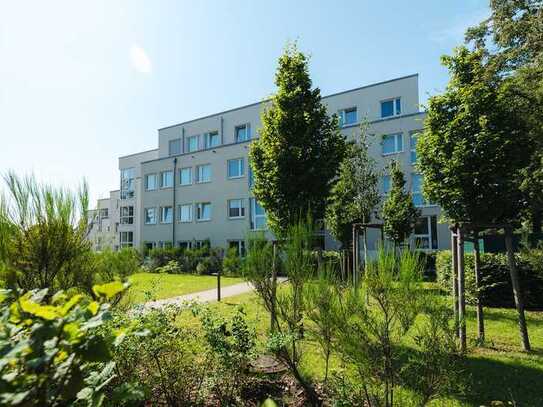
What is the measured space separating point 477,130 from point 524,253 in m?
3.46

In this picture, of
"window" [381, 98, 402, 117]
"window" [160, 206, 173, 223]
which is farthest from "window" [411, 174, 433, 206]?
"window" [160, 206, 173, 223]

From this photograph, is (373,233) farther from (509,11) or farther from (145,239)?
(145,239)

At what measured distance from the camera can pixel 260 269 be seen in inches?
191

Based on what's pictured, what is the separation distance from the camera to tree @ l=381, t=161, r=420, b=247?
1709 cm

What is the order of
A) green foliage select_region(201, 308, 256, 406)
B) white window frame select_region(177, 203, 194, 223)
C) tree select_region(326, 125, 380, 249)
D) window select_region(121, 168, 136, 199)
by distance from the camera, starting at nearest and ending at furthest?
green foliage select_region(201, 308, 256, 406), tree select_region(326, 125, 380, 249), white window frame select_region(177, 203, 194, 223), window select_region(121, 168, 136, 199)

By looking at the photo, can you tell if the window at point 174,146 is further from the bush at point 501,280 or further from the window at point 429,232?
the bush at point 501,280

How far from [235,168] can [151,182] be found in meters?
9.42

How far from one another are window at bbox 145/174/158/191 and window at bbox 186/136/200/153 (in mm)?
4125

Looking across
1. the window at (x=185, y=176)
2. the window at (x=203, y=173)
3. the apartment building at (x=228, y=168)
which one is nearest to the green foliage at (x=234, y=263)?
the apartment building at (x=228, y=168)

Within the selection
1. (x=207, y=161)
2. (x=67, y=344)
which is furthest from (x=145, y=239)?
(x=67, y=344)

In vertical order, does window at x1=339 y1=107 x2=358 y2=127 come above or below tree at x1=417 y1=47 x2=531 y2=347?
above

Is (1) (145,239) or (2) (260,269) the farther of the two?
(1) (145,239)

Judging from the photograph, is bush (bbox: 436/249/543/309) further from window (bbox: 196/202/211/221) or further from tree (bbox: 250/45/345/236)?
window (bbox: 196/202/211/221)

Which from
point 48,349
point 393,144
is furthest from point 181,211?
point 48,349
